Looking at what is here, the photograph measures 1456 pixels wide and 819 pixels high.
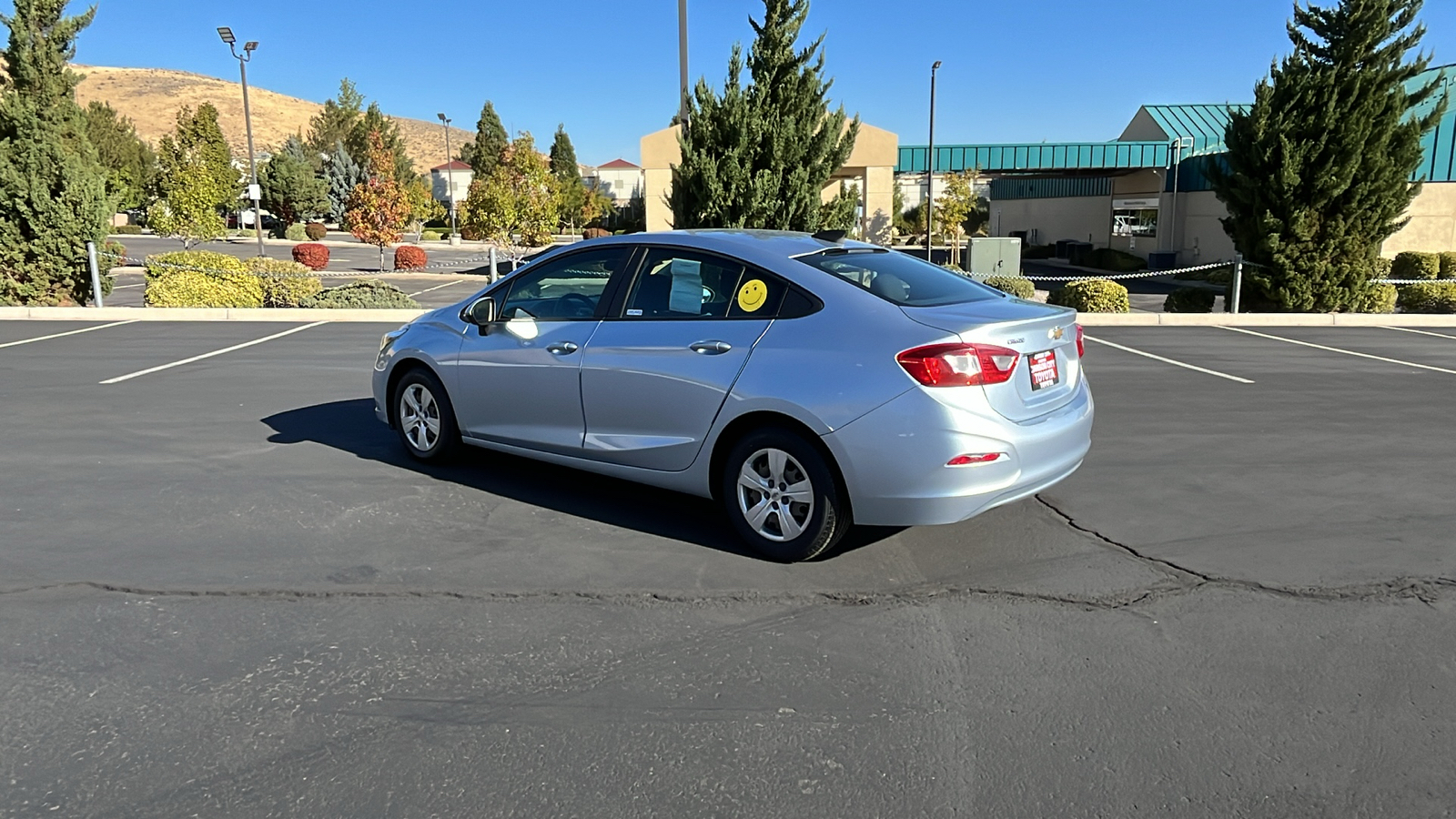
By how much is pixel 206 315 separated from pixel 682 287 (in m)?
13.4

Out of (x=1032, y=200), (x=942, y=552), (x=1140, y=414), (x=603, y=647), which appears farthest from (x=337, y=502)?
(x=1032, y=200)

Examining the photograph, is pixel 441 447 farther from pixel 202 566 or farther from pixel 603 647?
pixel 603 647

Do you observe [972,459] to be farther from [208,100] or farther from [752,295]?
[208,100]

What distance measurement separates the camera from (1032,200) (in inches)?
1993

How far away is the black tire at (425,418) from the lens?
6.44m

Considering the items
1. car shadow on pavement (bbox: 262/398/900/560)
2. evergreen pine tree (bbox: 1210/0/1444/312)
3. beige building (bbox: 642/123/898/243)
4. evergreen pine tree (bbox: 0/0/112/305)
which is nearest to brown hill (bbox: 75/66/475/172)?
beige building (bbox: 642/123/898/243)

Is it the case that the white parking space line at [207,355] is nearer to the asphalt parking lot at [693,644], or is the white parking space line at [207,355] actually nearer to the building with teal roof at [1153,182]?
the asphalt parking lot at [693,644]

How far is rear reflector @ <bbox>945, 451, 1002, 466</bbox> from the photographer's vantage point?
4418 mm

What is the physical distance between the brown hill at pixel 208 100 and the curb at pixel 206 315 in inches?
5108

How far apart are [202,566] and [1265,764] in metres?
4.47

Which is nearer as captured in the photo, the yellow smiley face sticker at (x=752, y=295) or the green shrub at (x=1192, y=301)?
the yellow smiley face sticker at (x=752, y=295)

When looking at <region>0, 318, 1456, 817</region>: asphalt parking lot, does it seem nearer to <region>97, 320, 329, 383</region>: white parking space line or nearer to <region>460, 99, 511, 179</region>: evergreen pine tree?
<region>97, 320, 329, 383</region>: white parking space line

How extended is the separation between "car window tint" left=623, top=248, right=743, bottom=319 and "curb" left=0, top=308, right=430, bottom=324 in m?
11.5

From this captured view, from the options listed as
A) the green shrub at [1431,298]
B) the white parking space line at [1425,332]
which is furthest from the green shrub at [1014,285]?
the green shrub at [1431,298]
